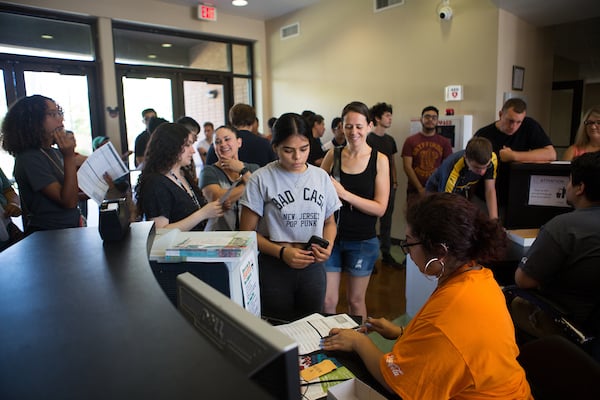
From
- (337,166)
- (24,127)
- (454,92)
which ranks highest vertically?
(454,92)

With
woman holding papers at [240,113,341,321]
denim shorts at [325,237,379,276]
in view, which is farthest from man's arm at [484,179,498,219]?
woman holding papers at [240,113,341,321]

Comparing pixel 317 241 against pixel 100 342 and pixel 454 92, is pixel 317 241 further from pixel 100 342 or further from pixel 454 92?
pixel 454 92

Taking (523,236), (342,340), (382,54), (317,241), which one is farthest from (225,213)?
(382,54)

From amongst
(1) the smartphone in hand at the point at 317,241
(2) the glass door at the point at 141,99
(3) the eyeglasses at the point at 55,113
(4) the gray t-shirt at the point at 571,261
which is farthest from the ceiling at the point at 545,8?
(3) the eyeglasses at the point at 55,113

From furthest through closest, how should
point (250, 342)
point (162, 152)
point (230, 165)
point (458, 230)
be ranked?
1. point (230, 165)
2. point (162, 152)
3. point (458, 230)
4. point (250, 342)

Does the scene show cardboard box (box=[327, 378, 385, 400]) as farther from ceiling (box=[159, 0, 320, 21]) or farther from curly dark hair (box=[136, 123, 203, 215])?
ceiling (box=[159, 0, 320, 21])

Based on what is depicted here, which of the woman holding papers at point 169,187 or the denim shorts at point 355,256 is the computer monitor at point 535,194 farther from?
the woman holding papers at point 169,187

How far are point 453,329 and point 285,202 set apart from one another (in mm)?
859

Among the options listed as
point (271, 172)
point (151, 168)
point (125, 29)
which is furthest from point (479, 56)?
point (125, 29)

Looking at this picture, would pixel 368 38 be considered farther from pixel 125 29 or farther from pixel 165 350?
pixel 165 350

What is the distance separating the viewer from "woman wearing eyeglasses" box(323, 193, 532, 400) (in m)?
0.97

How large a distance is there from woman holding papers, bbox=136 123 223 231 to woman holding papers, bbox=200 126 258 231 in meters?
0.20

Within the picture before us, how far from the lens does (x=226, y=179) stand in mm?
2113

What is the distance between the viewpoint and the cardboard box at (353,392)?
0.94 meters
